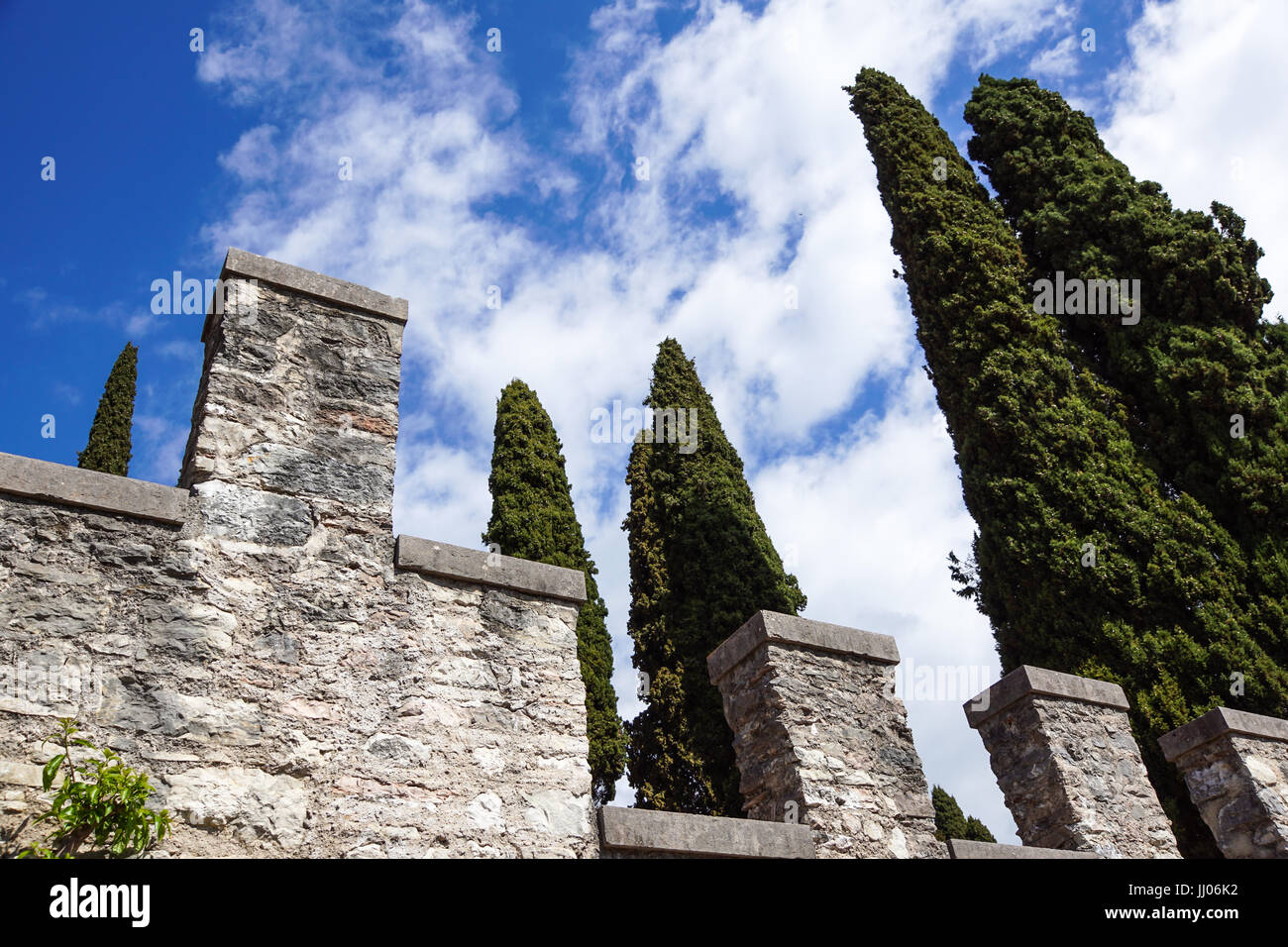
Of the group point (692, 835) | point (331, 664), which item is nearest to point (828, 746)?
point (692, 835)

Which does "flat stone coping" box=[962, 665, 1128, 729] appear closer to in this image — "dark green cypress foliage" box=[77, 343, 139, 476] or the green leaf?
the green leaf

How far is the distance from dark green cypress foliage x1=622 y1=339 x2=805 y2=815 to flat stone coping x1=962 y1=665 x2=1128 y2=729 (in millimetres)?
5077

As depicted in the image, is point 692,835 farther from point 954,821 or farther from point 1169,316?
point 954,821

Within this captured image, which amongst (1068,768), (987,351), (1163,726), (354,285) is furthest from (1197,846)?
(354,285)

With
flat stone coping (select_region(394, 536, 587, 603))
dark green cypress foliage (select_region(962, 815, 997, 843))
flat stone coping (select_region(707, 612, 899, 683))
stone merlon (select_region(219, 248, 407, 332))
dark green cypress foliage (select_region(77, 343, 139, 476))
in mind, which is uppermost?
dark green cypress foliage (select_region(77, 343, 139, 476))

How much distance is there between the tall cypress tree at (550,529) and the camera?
11.2 metres

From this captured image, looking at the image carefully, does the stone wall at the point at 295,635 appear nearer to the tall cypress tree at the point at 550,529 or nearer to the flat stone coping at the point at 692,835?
the flat stone coping at the point at 692,835

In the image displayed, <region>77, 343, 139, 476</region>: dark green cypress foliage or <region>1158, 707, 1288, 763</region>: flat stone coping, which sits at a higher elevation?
<region>77, 343, 139, 476</region>: dark green cypress foliage

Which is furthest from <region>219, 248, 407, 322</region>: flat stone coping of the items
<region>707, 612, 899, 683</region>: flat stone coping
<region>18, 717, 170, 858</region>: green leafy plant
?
<region>707, 612, 899, 683</region>: flat stone coping

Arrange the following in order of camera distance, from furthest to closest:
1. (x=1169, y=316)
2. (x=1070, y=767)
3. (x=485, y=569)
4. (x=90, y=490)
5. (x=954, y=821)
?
1. (x=954, y=821)
2. (x=1169, y=316)
3. (x=1070, y=767)
4. (x=485, y=569)
5. (x=90, y=490)

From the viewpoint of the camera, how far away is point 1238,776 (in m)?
5.79

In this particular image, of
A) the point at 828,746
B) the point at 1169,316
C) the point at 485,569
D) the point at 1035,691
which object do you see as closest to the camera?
the point at 485,569

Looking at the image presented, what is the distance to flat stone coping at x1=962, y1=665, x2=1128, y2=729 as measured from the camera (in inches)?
218

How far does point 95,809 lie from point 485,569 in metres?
1.57
